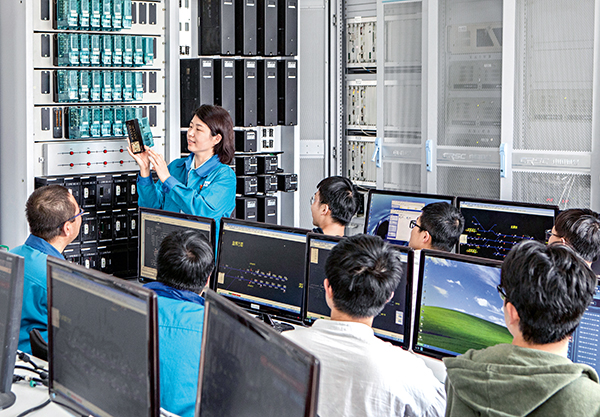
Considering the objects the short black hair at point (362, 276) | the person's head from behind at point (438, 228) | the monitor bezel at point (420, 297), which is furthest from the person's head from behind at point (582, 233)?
the short black hair at point (362, 276)

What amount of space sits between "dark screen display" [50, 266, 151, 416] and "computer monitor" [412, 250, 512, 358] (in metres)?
1.12

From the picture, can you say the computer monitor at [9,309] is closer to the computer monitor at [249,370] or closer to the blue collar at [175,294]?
the blue collar at [175,294]

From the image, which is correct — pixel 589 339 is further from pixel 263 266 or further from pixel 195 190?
pixel 195 190

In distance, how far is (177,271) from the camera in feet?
7.30

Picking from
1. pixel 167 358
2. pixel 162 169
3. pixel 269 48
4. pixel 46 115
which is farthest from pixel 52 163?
pixel 167 358

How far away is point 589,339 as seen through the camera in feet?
6.44

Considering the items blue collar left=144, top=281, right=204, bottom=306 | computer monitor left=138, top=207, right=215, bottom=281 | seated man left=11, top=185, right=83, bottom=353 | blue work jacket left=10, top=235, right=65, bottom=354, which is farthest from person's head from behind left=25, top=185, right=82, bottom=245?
blue collar left=144, top=281, right=204, bottom=306

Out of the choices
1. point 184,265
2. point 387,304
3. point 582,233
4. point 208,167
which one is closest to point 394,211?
point 208,167

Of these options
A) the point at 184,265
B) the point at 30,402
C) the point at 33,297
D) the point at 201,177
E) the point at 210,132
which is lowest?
the point at 30,402

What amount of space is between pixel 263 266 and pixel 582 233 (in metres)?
1.30

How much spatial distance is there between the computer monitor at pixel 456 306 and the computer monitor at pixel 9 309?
4.03ft

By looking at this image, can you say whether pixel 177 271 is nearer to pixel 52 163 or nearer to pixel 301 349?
pixel 301 349

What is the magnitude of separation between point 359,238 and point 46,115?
2803 mm

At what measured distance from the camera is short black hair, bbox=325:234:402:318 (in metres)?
1.87
